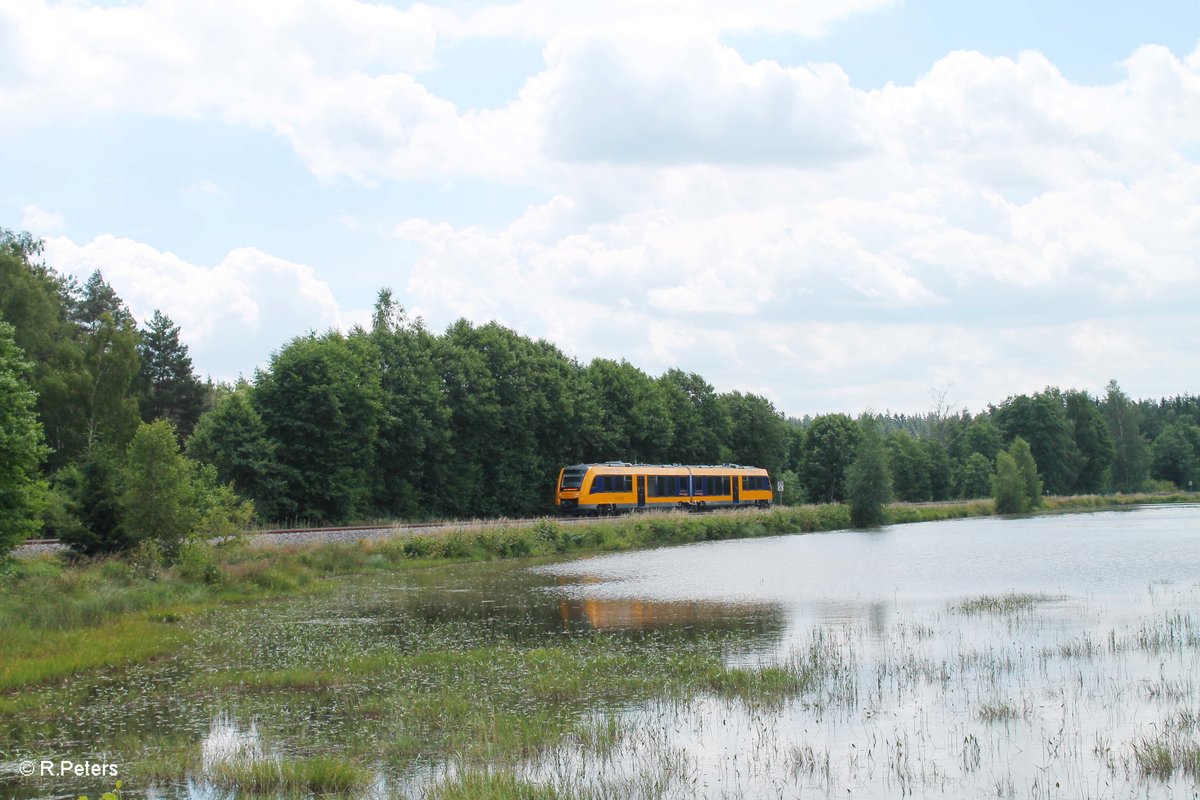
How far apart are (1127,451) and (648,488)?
311 ft

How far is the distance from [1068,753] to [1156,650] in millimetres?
7434

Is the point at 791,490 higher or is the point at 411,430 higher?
the point at 411,430

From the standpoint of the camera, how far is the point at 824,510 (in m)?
71.3

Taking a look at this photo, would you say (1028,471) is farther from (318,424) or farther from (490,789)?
(490,789)

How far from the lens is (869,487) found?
72.4 metres

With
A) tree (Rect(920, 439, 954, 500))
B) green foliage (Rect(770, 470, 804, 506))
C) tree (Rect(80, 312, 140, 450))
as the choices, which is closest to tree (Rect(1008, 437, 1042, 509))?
tree (Rect(920, 439, 954, 500))

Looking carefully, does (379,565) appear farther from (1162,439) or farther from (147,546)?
(1162,439)

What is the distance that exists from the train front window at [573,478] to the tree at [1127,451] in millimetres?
94457

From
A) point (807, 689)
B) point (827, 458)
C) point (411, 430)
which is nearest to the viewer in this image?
point (807, 689)

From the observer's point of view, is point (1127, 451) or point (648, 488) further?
point (1127, 451)

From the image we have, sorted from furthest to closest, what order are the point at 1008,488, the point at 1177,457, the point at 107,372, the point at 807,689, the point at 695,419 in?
1. the point at 1177,457
2. the point at 1008,488
3. the point at 695,419
4. the point at 107,372
5. the point at 807,689

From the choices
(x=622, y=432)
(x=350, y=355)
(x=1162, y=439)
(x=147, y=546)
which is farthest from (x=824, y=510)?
(x=1162, y=439)

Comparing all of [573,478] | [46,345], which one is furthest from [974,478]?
[46,345]

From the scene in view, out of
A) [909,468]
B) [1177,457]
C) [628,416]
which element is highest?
[628,416]
